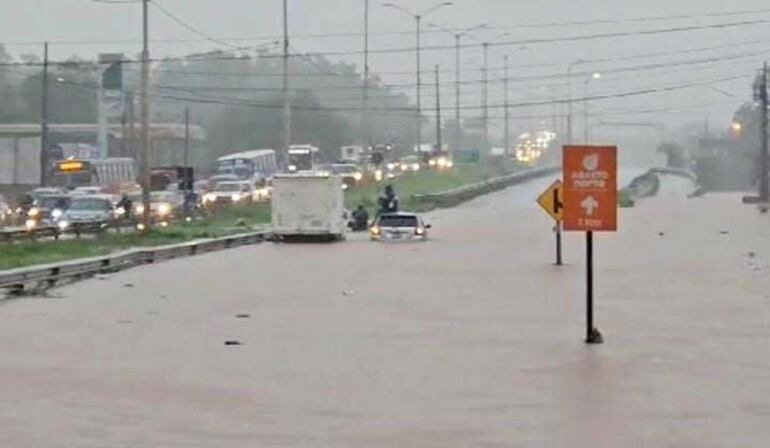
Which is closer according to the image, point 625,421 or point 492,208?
point 625,421

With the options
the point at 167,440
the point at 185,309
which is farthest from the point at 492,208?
the point at 167,440

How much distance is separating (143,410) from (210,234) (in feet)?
138

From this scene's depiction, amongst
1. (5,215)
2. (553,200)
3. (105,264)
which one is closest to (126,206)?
(5,215)

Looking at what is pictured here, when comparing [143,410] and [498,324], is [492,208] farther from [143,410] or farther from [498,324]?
[143,410]

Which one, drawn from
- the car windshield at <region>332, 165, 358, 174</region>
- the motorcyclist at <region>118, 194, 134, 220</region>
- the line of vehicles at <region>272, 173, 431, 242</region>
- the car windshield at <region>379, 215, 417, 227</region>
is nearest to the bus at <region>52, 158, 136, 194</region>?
the car windshield at <region>332, 165, 358, 174</region>

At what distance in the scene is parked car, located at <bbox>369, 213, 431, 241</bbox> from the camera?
5856cm

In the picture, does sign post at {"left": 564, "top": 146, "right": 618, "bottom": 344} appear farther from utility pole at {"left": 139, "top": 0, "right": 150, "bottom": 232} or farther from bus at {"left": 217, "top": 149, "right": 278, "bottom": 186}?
bus at {"left": 217, "top": 149, "right": 278, "bottom": 186}

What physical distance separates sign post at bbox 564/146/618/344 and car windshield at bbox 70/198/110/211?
43141mm

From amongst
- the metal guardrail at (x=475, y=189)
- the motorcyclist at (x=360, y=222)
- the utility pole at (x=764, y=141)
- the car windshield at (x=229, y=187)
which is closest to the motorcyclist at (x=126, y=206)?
the motorcyclist at (x=360, y=222)

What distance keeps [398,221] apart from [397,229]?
1.12 meters

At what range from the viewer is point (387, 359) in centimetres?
2250

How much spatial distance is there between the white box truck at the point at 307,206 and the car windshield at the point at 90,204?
9.43 meters

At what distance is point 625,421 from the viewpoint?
55.9 feet

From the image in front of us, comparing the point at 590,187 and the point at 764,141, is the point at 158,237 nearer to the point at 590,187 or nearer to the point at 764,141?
the point at 590,187
